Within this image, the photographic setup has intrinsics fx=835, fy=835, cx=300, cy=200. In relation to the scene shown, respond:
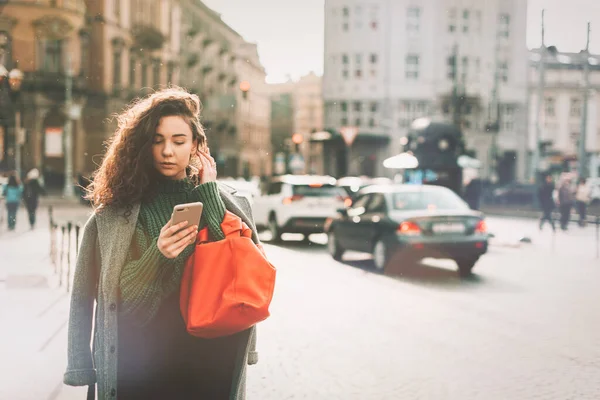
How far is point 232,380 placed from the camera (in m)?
2.70

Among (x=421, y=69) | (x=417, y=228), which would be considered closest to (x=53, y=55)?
(x=421, y=69)

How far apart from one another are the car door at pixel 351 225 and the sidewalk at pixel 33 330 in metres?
5.03

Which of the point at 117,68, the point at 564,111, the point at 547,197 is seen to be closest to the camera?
the point at 547,197

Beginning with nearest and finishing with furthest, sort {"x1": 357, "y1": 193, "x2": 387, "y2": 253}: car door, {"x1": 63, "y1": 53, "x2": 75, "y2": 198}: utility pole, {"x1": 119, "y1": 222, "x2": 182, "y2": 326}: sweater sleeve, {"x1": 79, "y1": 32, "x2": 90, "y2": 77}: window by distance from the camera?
{"x1": 119, "y1": 222, "x2": 182, "y2": 326}: sweater sleeve
{"x1": 357, "y1": 193, "x2": 387, "y2": 253}: car door
{"x1": 63, "y1": 53, "x2": 75, "y2": 198}: utility pole
{"x1": 79, "y1": 32, "x2": 90, "y2": 77}: window

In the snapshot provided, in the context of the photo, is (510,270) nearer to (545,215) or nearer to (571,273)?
(571,273)

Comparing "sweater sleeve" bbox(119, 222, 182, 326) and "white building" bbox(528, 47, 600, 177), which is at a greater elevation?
"white building" bbox(528, 47, 600, 177)

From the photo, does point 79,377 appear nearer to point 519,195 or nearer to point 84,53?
point 519,195

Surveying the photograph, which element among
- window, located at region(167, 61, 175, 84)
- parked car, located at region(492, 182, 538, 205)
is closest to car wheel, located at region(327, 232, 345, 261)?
parked car, located at region(492, 182, 538, 205)

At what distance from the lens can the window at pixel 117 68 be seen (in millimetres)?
49000

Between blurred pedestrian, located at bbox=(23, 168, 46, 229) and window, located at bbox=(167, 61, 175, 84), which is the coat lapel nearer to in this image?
blurred pedestrian, located at bbox=(23, 168, 46, 229)

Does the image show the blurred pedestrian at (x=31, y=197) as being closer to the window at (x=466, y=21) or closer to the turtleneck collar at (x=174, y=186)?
the turtleneck collar at (x=174, y=186)

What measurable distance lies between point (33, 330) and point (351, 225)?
8.18 metres

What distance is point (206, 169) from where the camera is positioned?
283 cm

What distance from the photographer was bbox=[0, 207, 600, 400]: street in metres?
6.05
